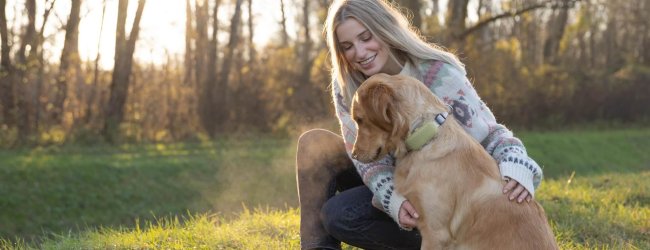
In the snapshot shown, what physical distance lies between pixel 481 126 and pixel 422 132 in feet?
2.15

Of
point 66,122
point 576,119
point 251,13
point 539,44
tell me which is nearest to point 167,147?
point 66,122

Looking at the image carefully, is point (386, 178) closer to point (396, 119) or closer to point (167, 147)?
point (396, 119)

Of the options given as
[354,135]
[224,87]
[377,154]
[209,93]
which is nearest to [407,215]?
[377,154]

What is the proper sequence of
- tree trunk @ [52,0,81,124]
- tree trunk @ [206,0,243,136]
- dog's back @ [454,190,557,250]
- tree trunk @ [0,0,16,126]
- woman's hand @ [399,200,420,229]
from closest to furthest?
dog's back @ [454,190,557,250]
woman's hand @ [399,200,420,229]
tree trunk @ [0,0,16,126]
tree trunk @ [52,0,81,124]
tree trunk @ [206,0,243,136]

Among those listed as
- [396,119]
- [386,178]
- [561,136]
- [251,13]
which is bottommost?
[561,136]

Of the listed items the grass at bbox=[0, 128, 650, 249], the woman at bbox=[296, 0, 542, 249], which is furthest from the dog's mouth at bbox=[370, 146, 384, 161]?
the grass at bbox=[0, 128, 650, 249]

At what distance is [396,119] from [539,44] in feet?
97.4

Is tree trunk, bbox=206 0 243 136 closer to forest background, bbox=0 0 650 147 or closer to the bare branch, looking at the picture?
forest background, bbox=0 0 650 147

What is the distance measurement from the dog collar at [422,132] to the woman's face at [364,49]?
83 centimetres

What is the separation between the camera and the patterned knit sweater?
3.54m

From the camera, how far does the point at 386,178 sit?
3.75 metres

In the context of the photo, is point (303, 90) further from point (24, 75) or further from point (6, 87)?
point (6, 87)

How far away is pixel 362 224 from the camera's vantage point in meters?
3.94

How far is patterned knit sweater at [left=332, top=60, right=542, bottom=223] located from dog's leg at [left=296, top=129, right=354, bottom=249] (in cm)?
23
